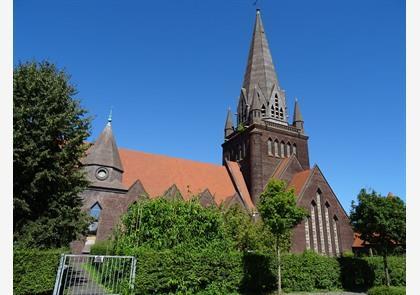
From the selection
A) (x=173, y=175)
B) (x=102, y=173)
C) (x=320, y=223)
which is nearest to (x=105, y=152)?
(x=102, y=173)

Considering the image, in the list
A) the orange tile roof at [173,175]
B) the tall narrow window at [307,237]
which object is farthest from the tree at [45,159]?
the tall narrow window at [307,237]

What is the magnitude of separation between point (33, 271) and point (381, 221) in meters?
18.5

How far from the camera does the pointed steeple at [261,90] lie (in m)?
39.2

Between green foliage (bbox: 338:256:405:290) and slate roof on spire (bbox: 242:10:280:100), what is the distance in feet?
77.5

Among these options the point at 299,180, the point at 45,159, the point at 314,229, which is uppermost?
the point at 299,180

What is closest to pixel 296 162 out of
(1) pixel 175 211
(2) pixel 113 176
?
(2) pixel 113 176

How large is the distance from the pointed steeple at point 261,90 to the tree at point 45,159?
24949 millimetres

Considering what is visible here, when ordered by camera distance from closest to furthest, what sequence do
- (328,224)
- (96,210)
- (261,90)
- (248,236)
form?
(248,236)
(96,210)
(328,224)
(261,90)

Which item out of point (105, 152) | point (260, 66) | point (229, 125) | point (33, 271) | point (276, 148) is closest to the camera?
point (33, 271)

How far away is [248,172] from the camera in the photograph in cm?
3688

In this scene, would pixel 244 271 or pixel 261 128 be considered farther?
pixel 261 128

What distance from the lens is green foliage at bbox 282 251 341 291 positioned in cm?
1773

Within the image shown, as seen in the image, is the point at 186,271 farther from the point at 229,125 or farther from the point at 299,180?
the point at 229,125

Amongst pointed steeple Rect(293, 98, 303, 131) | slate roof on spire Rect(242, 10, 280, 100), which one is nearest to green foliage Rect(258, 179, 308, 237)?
slate roof on spire Rect(242, 10, 280, 100)
